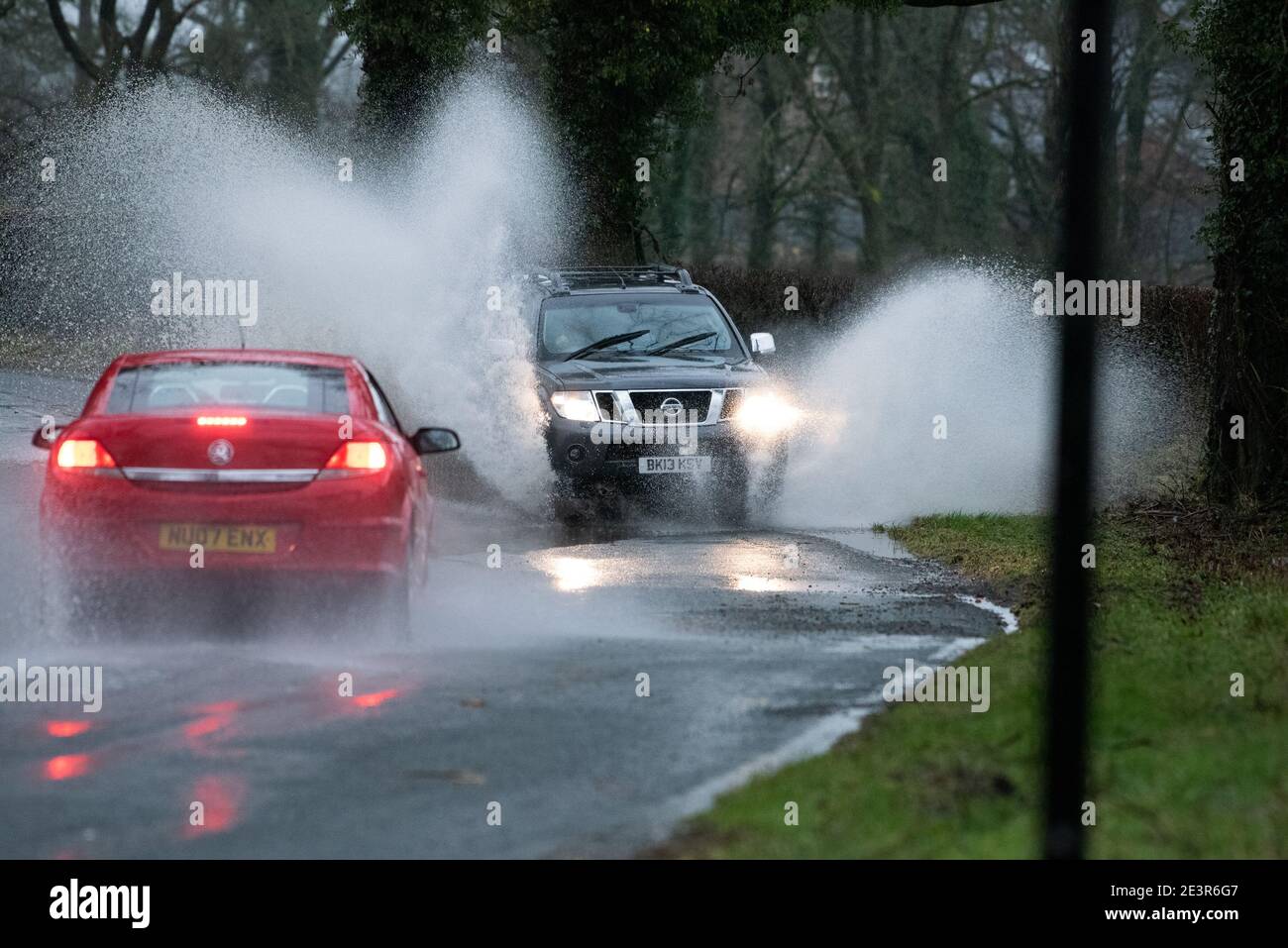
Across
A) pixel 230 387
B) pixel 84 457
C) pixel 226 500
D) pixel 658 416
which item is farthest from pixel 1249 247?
pixel 84 457

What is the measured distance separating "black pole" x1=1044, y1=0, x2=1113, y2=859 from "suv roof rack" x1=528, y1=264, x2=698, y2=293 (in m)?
12.5

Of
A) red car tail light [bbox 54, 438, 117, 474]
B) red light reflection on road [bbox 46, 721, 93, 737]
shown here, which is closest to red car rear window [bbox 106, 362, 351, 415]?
red car tail light [bbox 54, 438, 117, 474]

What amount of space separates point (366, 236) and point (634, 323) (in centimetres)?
724

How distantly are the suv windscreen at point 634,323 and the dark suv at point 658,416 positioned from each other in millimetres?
25

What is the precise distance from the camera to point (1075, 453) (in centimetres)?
544

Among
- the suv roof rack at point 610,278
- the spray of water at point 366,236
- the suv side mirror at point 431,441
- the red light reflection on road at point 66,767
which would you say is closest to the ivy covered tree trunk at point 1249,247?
the suv roof rack at point 610,278

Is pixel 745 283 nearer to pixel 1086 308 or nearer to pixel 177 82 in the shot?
pixel 177 82

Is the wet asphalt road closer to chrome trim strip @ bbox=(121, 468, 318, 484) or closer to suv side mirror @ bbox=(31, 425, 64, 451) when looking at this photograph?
chrome trim strip @ bbox=(121, 468, 318, 484)

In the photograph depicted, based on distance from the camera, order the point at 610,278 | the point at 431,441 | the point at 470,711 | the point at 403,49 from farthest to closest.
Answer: the point at 403,49
the point at 610,278
the point at 431,441
the point at 470,711

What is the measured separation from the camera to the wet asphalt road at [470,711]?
22.1 feet

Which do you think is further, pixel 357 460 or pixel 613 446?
pixel 613 446

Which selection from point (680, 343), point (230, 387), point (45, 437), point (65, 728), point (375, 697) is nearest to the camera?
point (65, 728)

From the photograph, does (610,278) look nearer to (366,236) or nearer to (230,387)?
(366,236)
